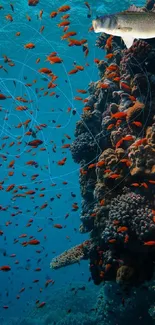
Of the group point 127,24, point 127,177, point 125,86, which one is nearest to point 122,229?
point 127,177

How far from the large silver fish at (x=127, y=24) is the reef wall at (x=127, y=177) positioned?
3.28 metres

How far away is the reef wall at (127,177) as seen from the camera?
18.7 feet

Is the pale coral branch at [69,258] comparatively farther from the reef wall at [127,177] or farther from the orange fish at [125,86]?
the orange fish at [125,86]

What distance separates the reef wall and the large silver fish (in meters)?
3.28

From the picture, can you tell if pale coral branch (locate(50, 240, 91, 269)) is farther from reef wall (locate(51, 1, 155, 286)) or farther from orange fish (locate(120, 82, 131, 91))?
orange fish (locate(120, 82, 131, 91))

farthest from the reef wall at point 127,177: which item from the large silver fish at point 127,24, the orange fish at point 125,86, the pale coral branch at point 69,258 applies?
the large silver fish at point 127,24

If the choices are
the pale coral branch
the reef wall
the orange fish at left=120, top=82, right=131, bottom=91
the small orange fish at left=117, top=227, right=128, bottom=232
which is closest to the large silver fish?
the reef wall

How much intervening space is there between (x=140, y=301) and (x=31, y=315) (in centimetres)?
1506

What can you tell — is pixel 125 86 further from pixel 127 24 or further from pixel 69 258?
pixel 69 258

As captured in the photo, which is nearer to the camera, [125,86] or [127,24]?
[127,24]

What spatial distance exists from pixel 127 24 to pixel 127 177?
401 centimetres

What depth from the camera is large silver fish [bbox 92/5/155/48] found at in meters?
2.64

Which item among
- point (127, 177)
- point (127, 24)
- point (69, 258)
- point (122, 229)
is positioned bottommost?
point (122, 229)

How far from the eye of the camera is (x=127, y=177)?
20.5ft
